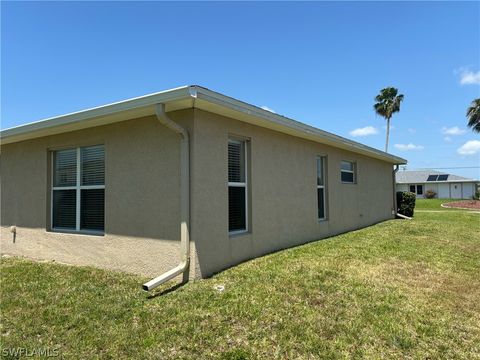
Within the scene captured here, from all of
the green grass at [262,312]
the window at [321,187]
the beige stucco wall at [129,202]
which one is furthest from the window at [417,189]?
the beige stucco wall at [129,202]

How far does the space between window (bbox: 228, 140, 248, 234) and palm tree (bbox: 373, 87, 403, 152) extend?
36.4 m

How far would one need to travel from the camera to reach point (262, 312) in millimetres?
3805

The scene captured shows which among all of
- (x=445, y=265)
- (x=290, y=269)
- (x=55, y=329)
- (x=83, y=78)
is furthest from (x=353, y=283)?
(x=83, y=78)

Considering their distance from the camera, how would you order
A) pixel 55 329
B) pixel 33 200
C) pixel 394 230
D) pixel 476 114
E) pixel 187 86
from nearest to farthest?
pixel 55 329
pixel 187 86
pixel 33 200
pixel 394 230
pixel 476 114

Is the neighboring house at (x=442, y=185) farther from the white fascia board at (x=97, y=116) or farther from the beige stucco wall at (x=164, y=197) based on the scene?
the white fascia board at (x=97, y=116)

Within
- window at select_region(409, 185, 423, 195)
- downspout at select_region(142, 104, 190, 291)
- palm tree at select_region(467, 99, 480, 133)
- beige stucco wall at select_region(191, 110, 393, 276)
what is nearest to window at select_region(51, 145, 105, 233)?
downspout at select_region(142, 104, 190, 291)

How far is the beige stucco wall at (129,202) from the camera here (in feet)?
17.4

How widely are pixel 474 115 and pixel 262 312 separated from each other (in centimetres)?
3955

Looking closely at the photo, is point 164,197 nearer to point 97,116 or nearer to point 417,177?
point 97,116

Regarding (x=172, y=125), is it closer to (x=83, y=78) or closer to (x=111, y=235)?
(x=111, y=235)

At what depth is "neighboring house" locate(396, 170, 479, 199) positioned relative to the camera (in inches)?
1635

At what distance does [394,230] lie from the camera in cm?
1074

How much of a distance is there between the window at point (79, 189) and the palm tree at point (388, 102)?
37.7 metres

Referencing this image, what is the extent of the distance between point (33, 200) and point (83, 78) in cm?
363
